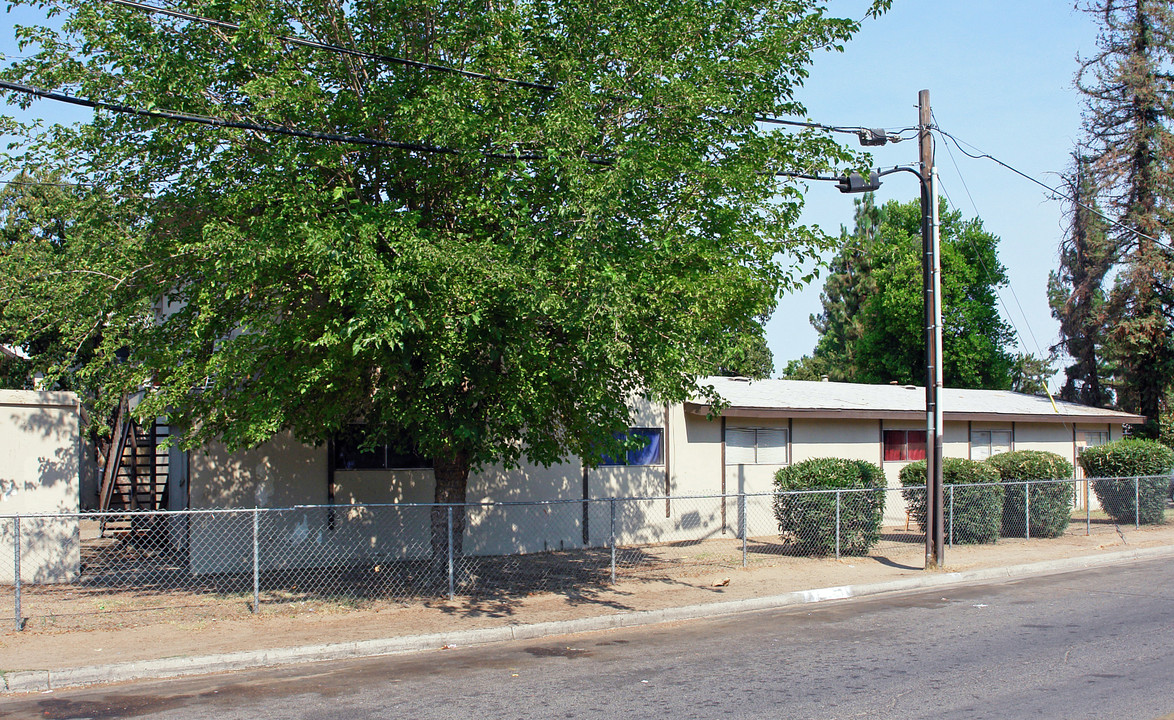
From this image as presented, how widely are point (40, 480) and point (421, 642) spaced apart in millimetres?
7681

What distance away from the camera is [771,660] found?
8898mm

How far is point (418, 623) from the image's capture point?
1059cm

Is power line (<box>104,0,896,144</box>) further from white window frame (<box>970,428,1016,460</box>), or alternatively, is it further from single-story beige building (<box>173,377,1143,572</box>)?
white window frame (<box>970,428,1016,460</box>)

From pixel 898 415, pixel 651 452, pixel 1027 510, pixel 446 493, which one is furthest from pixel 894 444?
pixel 446 493

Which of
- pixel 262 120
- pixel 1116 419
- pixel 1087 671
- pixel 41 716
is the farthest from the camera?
pixel 1116 419

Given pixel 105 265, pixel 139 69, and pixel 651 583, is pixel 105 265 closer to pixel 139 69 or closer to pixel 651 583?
pixel 139 69

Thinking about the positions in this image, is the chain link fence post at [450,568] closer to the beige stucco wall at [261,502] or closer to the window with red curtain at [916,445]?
the beige stucco wall at [261,502]

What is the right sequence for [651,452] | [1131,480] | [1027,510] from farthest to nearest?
1. [1131,480]
2. [651,452]
3. [1027,510]

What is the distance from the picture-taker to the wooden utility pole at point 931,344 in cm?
1466

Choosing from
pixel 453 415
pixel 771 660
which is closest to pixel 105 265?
pixel 453 415

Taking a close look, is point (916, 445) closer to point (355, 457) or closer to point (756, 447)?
point (756, 447)

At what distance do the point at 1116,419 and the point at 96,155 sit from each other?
29511mm

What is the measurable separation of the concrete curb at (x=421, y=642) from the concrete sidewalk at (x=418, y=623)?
11 millimetres

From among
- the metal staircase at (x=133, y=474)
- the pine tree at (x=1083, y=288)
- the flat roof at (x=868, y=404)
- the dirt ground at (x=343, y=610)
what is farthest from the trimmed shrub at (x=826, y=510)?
the pine tree at (x=1083, y=288)
